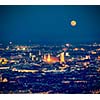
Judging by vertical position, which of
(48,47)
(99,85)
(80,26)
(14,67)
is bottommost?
(99,85)

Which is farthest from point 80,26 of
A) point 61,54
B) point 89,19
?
point 61,54

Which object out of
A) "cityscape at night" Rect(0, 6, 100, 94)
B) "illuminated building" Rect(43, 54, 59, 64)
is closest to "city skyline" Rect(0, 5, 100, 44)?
"cityscape at night" Rect(0, 6, 100, 94)

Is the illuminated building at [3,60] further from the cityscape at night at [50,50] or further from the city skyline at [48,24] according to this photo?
the city skyline at [48,24]

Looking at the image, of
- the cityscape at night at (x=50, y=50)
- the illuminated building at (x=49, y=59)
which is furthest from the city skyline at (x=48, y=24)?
the illuminated building at (x=49, y=59)

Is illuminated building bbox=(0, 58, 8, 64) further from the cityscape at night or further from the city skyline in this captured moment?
the city skyline

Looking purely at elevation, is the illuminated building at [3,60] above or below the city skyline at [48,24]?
below

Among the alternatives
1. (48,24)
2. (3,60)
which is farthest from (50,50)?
(3,60)
